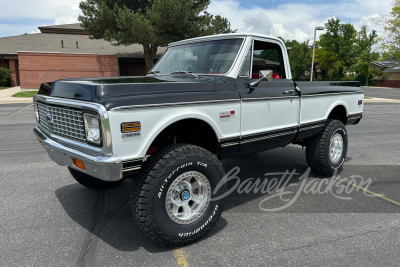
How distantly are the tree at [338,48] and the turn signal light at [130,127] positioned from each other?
57.8 metres

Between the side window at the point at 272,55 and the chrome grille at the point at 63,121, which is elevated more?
the side window at the point at 272,55

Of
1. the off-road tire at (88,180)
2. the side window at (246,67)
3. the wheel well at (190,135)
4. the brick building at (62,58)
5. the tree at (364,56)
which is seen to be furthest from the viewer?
the tree at (364,56)

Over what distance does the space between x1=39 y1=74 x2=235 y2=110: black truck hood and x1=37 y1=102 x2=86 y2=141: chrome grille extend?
0.14 m

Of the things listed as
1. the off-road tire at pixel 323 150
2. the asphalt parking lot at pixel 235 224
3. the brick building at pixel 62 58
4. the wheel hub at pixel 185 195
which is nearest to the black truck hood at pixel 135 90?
the wheel hub at pixel 185 195

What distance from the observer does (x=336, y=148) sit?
504 centimetres

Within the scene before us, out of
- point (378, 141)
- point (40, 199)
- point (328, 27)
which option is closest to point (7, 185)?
point (40, 199)

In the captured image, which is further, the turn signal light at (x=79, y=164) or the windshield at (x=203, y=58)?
the windshield at (x=203, y=58)

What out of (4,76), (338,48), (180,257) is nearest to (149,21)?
(4,76)

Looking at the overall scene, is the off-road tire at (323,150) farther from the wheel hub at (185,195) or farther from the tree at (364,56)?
the tree at (364,56)

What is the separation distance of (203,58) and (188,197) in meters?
1.78

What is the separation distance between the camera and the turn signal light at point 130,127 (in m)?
2.50

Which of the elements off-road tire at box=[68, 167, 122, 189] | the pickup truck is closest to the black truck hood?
the pickup truck

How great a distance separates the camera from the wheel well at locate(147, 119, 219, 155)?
10.5 ft

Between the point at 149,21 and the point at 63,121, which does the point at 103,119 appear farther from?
the point at 149,21
